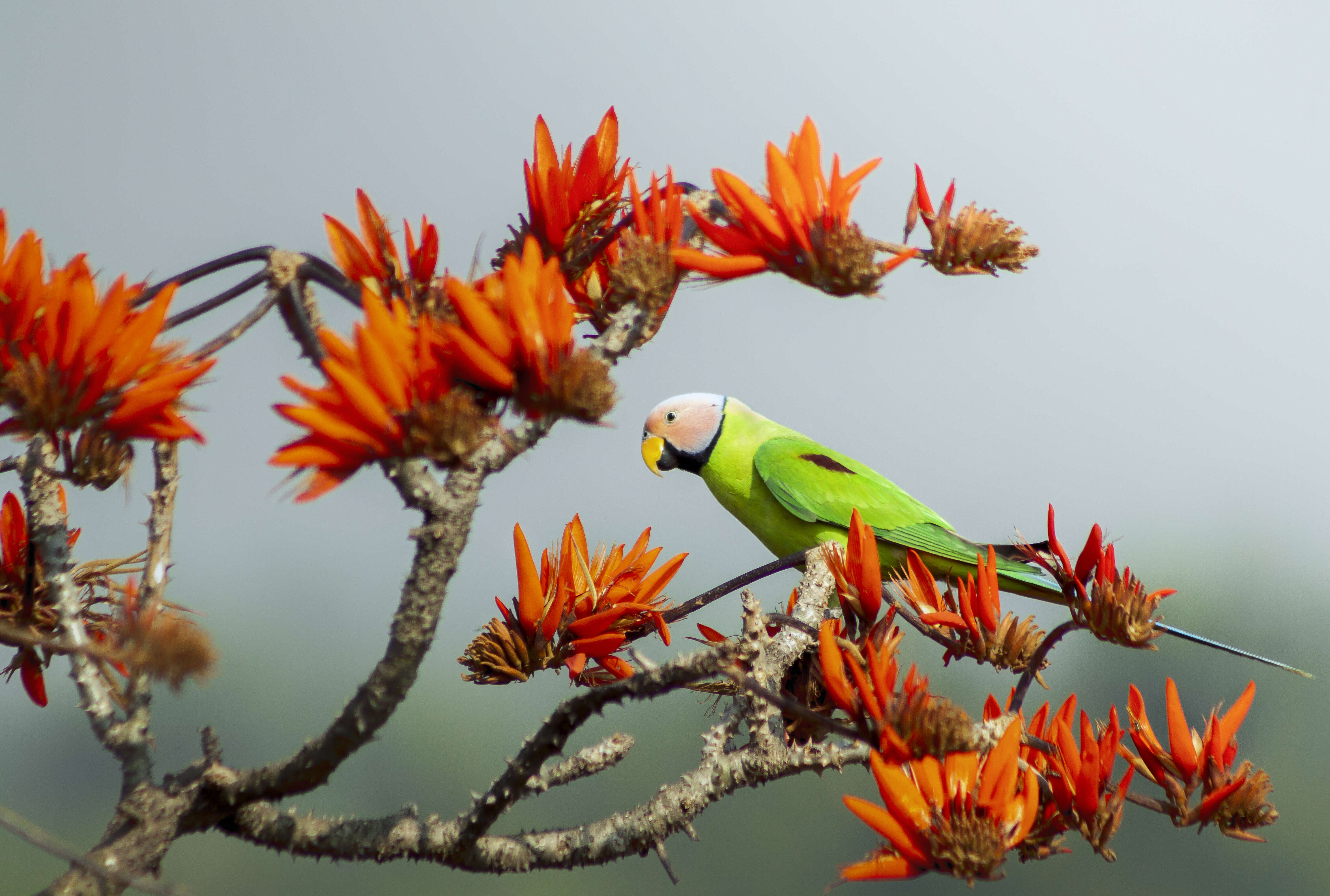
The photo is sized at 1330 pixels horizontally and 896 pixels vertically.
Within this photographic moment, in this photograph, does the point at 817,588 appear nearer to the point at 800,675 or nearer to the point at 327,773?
the point at 800,675

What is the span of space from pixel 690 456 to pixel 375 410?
1.19 metres

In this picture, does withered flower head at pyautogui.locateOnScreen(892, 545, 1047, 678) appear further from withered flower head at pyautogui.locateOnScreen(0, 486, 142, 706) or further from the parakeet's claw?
withered flower head at pyautogui.locateOnScreen(0, 486, 142, 706)

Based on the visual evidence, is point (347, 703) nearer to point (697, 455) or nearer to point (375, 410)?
point (375, 410)

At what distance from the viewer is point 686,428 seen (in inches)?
66.6

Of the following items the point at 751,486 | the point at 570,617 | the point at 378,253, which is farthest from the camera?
the point at 751,486

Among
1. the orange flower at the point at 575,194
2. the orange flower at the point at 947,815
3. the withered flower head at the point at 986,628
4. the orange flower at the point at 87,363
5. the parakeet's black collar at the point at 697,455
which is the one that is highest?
the orange flower at the point at 575,194

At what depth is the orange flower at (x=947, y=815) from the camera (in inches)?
26.1

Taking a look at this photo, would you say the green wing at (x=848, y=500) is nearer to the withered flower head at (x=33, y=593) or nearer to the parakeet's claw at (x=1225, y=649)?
the parakeet's claw at (x=1225, y=649)

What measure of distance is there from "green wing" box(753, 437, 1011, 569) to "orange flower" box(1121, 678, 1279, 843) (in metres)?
0.61

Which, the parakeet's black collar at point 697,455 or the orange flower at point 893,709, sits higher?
the parakeet's black collar at point 697,455

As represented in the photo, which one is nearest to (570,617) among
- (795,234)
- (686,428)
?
(795,234)

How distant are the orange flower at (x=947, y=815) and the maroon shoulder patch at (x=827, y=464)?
0.85 metres

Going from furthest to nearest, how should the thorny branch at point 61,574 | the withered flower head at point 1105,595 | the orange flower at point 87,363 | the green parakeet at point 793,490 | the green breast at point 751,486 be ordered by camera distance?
1. the green breast at point 751,486
2. the green parakeet at point 793,490
3. the withered flower head at point 1105,595
4. the thorny branch at point 61,574
5. the orange flower at point 87,363

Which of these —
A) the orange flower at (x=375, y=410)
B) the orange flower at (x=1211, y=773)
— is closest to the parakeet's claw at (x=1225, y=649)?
the orange flower at (x=1211, y=773)
